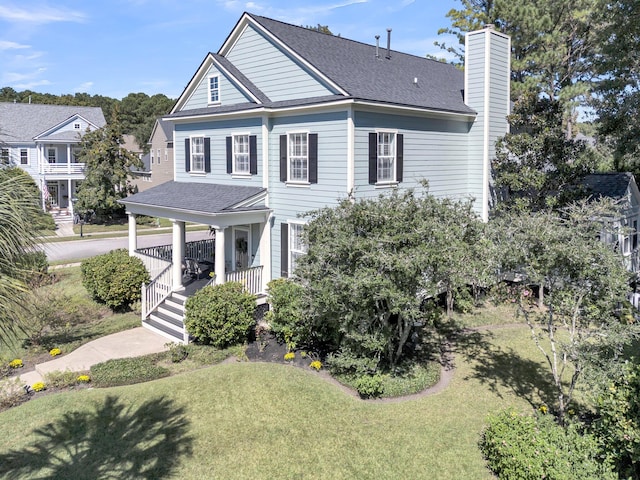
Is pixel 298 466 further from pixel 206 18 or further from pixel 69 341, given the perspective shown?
pixel 206 18

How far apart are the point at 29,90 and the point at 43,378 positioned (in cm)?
10004

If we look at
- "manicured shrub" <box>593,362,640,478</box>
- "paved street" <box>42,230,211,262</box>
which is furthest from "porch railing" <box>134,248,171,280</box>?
"manicured shrub" <box>593,362,640,478</box>

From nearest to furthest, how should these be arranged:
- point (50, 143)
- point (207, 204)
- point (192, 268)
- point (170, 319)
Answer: point (170, 319) < point (207, 204) < point (192, 268) < point (50, 143)

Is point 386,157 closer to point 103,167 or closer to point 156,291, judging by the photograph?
point 156,291

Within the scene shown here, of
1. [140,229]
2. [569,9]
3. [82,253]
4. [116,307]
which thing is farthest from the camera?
[140,229]

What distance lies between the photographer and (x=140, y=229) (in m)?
38.4

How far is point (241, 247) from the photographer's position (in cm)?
1905

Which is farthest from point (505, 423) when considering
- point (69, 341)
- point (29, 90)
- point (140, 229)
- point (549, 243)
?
point (29, 90)

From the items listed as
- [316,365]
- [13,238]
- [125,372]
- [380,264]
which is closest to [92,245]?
[125,372]

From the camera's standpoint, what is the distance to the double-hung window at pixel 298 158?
1616 cm

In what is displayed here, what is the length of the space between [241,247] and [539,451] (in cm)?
1323

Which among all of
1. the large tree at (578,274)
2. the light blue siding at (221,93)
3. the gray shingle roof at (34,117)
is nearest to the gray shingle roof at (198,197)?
the light blue siding at (221,93)

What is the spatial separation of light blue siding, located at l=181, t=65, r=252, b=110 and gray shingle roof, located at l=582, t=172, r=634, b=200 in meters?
13.8

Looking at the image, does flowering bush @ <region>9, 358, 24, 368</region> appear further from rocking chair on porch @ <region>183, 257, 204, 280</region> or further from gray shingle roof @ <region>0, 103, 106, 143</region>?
gray shingle roof @ <region>0, 103, 106, 143</region>
